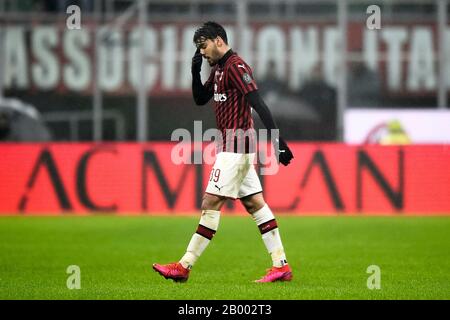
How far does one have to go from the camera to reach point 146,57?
21094 mm

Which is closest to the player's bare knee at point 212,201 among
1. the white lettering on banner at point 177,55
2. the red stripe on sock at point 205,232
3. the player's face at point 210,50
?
the red stripe on sock at point 205,232

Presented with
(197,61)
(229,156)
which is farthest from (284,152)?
(197,61)

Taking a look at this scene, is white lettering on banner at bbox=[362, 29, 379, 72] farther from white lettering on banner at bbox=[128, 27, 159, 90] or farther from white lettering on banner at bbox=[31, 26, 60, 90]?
white lettering on banner at bbox=[31, 26, 60, 90]

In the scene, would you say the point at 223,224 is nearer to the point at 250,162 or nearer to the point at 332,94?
the point at 332,94

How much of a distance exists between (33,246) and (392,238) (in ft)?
16.3

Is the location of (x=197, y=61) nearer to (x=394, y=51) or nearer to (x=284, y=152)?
(x=284, y=152)

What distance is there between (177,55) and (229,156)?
40.8ft

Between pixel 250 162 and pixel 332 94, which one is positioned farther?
pixel 332 94

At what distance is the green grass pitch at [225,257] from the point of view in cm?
905

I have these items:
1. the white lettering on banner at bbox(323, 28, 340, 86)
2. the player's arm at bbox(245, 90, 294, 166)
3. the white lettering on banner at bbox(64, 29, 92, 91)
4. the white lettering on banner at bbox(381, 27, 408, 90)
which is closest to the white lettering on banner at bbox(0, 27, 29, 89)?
the white lettering on banner at bbox(64, 29, 92, 91)

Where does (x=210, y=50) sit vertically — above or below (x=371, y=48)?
below

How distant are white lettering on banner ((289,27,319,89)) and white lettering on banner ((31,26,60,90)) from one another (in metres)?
5.06

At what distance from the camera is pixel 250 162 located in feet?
31.9
